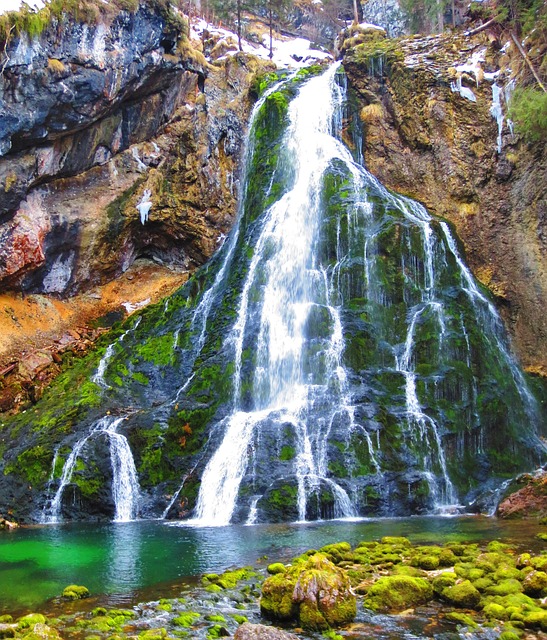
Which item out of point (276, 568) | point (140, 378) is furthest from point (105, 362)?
point (276, 568)

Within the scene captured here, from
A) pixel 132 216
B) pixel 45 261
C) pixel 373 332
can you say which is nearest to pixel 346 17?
pixel 132 216

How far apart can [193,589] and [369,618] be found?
110 inches

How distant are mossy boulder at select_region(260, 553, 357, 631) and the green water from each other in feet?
7.23

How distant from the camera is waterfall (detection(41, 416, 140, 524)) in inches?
689

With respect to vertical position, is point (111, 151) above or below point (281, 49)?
below

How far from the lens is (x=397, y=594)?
7.94m

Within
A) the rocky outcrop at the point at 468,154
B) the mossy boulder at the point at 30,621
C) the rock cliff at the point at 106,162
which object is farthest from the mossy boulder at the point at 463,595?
the rock cliff at the point at 106,162

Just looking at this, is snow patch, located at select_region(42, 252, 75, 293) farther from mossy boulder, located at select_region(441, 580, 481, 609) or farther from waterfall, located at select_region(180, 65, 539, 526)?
mossy boulder, located at select_region(441, 580, 481, 609)

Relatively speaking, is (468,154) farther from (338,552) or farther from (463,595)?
(463,595)

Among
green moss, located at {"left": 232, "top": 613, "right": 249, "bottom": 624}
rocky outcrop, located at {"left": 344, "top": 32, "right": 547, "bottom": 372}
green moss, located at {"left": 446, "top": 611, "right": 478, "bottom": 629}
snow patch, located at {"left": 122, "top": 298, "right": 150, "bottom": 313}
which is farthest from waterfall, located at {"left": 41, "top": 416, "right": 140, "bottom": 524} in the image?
rocky outcrop, located at {"left": 344, "top": 32, "right": 547, "bottom": 372}

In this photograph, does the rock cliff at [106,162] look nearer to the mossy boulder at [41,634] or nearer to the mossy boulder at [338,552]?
the mossy boulder at [338,552]

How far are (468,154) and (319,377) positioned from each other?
14514 mm

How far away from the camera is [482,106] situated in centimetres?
2828

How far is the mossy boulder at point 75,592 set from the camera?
28.2ft
